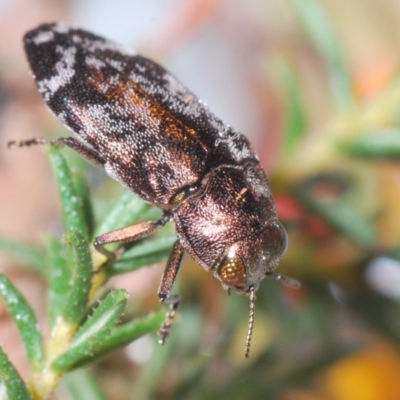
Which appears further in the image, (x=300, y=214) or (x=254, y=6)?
(x=254, y=6)

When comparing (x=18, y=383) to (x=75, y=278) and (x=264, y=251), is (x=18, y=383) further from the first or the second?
(x=264, y=251)

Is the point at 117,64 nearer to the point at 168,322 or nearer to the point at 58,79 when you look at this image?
the point at 58,79

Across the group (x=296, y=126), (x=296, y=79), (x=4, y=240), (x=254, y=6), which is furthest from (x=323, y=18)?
(x=254, y=6)

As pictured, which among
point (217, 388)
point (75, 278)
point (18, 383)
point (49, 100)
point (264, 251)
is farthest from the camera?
point (217, 388)

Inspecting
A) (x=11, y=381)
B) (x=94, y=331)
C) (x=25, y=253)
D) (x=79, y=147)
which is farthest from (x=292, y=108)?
(x=11, y=381)

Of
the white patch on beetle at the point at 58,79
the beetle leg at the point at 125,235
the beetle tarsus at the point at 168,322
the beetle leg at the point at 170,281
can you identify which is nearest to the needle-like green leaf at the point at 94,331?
the beetle leg at the point at 125,235
